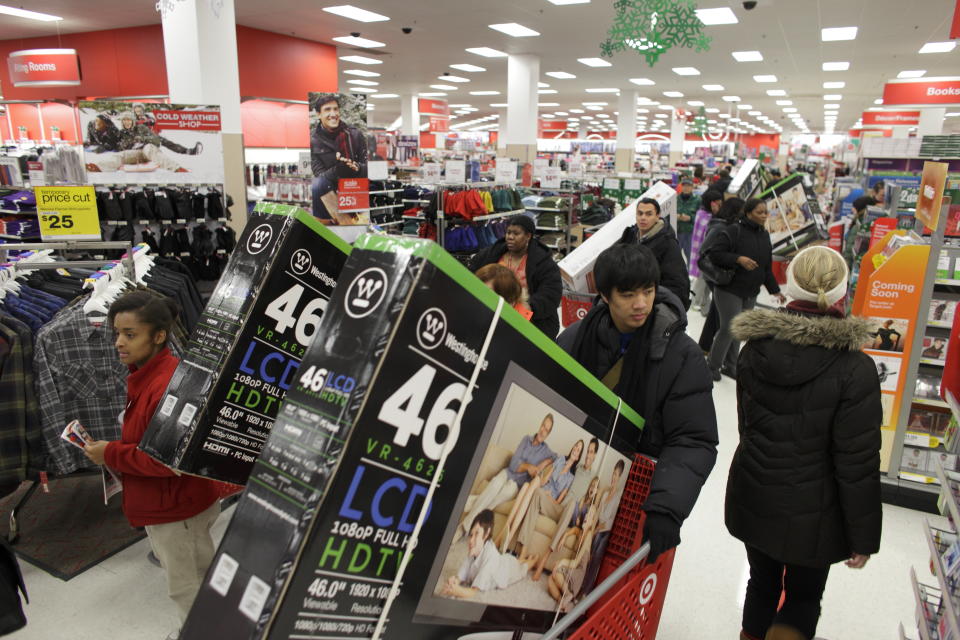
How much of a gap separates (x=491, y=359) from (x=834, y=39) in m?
13.5

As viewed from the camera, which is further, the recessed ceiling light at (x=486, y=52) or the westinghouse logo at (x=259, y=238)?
the recessed ceiling light at (x=486, y=52)

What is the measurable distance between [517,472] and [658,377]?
682mm

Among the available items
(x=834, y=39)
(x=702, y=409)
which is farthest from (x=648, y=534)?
(x=834, y=39)

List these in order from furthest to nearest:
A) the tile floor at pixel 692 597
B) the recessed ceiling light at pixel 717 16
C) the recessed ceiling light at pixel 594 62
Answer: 1. the recessed ceiling light at pixel 594 62
2. the recessed ceiling light at pixel 717 16
3. the tile floor at pixel 692 597

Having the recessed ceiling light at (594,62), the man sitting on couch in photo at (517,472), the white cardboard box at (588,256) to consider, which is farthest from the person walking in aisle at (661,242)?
the recessed ceiling light at (594,62)

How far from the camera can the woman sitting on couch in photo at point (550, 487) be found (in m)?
1.22

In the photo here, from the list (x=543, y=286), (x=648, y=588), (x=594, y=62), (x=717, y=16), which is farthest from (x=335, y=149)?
(x=594, y=62)

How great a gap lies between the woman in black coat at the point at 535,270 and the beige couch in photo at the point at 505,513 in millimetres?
2478

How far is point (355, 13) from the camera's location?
10.4 m

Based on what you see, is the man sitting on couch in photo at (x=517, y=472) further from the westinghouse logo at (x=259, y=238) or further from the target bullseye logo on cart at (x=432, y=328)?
the westinghouse logo at (x=259, y=238)

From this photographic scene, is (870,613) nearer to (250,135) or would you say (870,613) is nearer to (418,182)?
(418,182)

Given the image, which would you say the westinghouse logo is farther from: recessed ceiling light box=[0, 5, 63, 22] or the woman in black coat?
recessed ceiling light box=[0, 5, 63, 22]

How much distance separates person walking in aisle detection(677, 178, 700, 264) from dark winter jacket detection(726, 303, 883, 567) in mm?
7962

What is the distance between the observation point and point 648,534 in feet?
4.99
